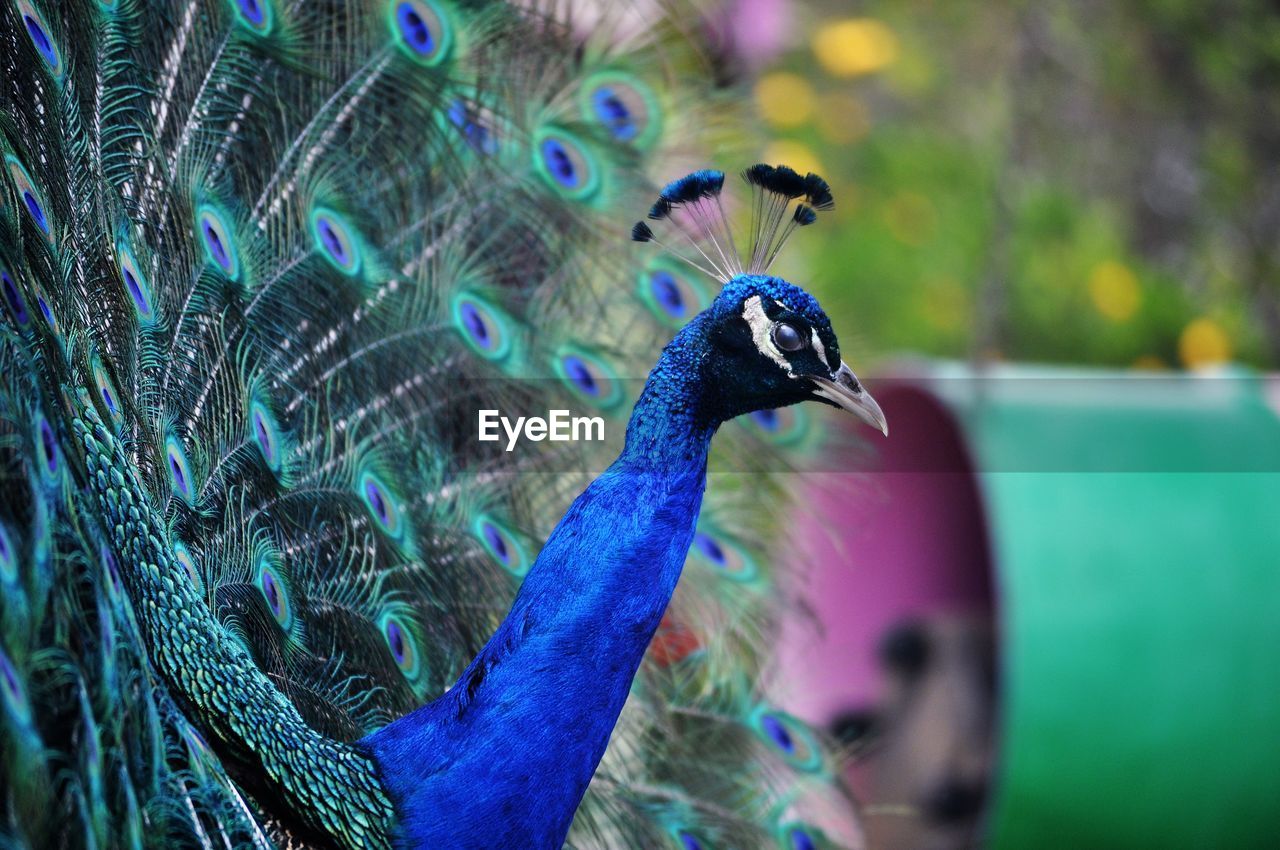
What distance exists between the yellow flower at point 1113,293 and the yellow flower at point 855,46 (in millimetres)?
929

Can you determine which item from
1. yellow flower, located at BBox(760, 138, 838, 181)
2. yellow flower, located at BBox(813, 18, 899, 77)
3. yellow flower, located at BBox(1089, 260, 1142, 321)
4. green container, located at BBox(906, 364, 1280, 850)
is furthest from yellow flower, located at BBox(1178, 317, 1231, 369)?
green container, located at BBox(906, 364, 1280, 850)

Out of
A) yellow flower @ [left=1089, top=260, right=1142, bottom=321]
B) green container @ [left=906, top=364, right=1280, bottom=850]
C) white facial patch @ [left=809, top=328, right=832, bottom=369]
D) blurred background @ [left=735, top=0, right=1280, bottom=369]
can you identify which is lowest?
green container @ [left=906, top=364, right=1280, bottom=850]

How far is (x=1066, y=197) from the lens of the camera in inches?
165

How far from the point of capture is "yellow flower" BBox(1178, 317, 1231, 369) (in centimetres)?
373

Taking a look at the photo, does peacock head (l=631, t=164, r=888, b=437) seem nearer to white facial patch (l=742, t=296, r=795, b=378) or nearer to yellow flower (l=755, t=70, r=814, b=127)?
white facial patch (l=742, t=296, r=795, b=378)

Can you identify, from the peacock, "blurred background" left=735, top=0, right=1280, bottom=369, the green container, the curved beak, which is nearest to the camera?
the peacock

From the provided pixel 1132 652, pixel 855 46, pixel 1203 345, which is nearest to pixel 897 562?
pixel 1132 652

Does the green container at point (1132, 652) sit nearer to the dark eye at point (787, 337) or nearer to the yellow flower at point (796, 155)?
the dark eye at point (787, 337)

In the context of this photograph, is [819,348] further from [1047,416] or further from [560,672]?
[1047,416]

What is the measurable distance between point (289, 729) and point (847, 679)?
194cm

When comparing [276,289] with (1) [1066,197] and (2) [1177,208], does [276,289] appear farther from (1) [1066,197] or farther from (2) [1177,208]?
(2) [1177,208]

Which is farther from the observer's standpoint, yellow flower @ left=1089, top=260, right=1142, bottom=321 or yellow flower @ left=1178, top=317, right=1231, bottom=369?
yellow flower @ left=1089, top=260, right=1142, bottom=321

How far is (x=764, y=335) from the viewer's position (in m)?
1.08

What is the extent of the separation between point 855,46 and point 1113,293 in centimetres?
108
